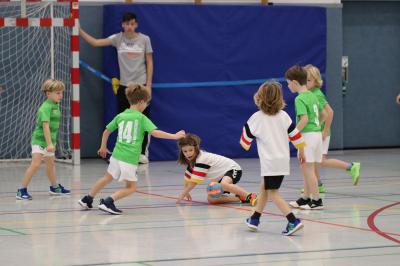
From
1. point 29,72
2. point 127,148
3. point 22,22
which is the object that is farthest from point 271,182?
point 29,72

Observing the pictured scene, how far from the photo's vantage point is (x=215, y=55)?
16.8 metres

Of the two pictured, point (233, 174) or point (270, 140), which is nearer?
point (270, 140)

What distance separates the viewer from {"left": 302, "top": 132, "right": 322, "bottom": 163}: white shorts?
9.61 metres

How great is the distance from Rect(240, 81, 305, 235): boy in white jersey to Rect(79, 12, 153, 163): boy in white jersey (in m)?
7.54

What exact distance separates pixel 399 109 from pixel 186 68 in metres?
5.25

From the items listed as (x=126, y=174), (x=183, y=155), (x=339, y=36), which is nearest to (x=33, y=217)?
(x=126, y=174)

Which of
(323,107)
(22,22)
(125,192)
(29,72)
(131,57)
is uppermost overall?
(22,22)

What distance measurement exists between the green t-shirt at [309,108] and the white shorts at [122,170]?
6.07ft

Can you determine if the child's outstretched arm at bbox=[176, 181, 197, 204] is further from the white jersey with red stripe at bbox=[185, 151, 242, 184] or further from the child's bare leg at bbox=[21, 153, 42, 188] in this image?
the child's bare leg at bbox=[21, 153, 42, 188]

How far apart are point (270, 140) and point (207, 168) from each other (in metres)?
2.00

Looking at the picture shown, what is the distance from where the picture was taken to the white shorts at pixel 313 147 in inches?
378

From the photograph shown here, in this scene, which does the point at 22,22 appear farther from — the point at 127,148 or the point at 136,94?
the point at 127,148

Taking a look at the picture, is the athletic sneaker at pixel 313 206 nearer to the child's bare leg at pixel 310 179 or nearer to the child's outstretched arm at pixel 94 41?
the child's bare leg at pixel 310 179

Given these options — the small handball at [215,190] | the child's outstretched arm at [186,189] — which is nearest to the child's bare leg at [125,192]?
the child's outstretched arm at [186,189]
